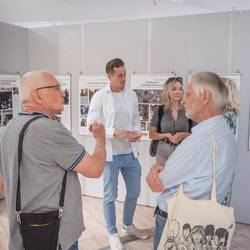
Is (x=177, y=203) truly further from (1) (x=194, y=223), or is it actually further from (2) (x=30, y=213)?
(2) (x=30, y=213)

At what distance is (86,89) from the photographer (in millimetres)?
4148

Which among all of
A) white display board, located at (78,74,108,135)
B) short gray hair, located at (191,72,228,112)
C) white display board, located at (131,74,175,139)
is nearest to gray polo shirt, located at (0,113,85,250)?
short gray hair, located at (191,72,228,112)

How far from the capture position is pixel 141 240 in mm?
3057

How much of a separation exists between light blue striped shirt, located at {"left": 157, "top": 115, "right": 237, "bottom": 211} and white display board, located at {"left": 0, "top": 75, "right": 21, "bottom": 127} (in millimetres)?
3081

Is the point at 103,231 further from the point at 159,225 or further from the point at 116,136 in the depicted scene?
the point at 159,225

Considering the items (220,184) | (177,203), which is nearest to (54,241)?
(177,203)

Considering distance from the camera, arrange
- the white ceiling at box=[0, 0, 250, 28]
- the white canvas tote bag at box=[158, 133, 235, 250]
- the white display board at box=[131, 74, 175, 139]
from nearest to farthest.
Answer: the white canvas tote bag at box=[158, 133, 235, 250] → the white ceiling at box=[0, 0, 250, 28] → the white display board at box=[131, 74, 175, 139]

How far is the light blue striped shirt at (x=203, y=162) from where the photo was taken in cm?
134

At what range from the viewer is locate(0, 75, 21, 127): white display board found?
3.99 metres

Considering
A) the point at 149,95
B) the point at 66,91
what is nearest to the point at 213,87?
the point at 149,95

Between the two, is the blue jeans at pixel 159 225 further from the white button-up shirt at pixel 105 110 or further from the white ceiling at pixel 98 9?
the white ceiling at pixel 98 9

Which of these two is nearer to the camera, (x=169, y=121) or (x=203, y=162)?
(x=203, y=162)

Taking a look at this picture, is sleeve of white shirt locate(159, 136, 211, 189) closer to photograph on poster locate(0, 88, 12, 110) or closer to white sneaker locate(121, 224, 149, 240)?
white sneaker locate(121, 224, 149, 240)

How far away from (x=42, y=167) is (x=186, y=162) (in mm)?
651
